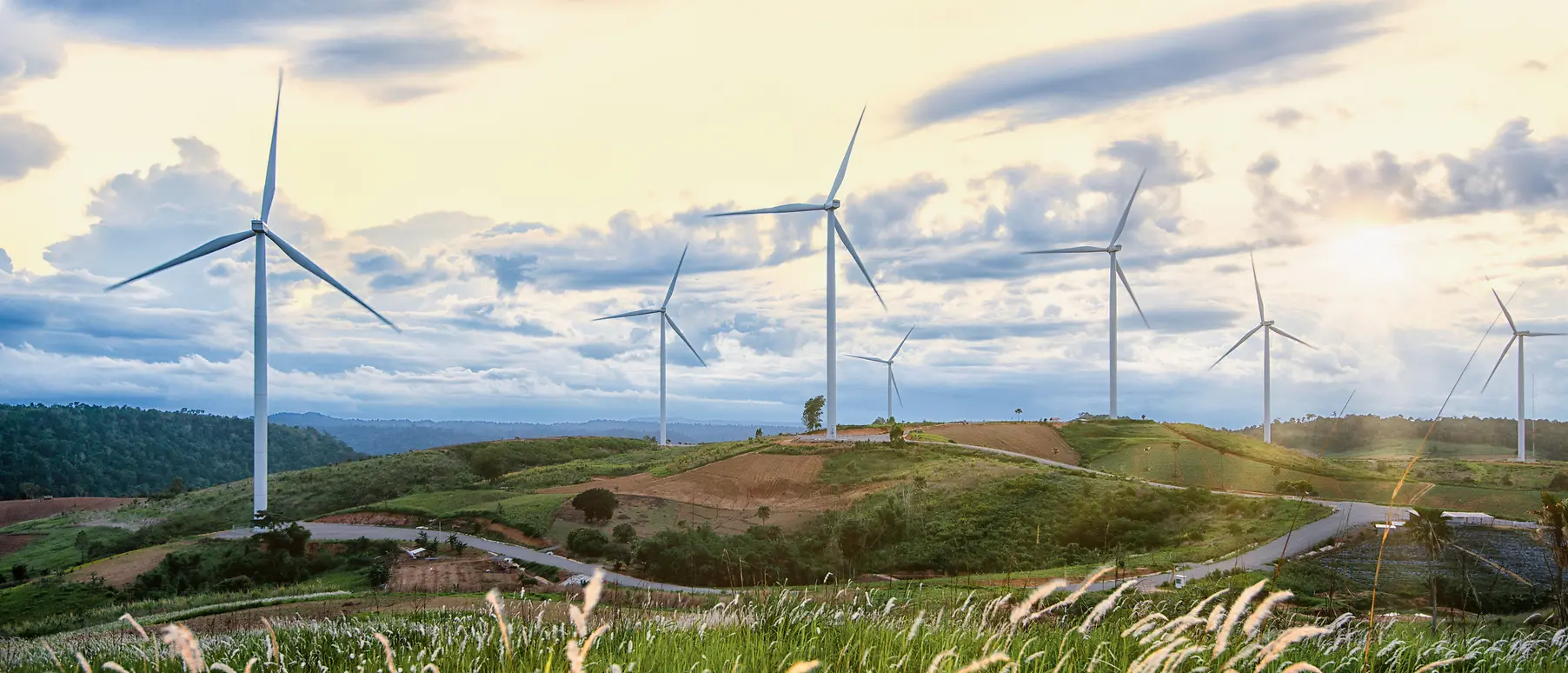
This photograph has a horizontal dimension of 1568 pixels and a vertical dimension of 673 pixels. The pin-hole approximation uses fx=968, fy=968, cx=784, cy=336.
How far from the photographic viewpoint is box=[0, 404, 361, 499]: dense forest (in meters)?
140

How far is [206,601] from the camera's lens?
37.4 meters

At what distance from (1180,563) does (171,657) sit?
37201 mm

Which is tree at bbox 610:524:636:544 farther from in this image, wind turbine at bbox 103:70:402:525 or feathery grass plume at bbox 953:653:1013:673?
feathery grass plume at bbox 953:653:1013:673

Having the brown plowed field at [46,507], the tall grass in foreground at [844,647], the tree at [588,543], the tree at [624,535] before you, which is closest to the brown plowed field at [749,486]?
the tree at [624,535]

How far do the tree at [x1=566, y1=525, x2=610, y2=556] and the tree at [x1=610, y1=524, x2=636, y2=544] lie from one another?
0.61 meters

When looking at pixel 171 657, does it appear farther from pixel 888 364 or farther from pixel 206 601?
pixel 888 364

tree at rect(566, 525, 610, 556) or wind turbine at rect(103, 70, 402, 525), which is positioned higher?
wind turbine at rect(103, 70, 402, 525)

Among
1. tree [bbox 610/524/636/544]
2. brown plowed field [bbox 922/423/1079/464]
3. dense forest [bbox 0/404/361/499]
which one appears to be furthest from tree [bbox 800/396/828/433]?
dense forest [bbox 0/404/361/499]

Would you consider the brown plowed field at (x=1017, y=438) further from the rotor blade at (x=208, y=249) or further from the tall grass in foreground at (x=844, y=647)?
the tall grass in foreground at (x=844, y=647)

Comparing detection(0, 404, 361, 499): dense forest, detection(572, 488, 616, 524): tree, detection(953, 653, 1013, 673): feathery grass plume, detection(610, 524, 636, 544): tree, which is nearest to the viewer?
detection(953, 653, 1013, 673): feathery grass plume

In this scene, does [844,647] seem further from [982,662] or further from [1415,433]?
[1415,433]

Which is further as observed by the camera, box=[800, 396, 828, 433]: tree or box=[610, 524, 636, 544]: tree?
box=[800, 396, 828, 433]: tree

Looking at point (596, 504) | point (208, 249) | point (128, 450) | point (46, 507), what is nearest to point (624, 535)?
point (596, 504)

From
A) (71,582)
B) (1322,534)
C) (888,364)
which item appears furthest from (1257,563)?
(888,364)
